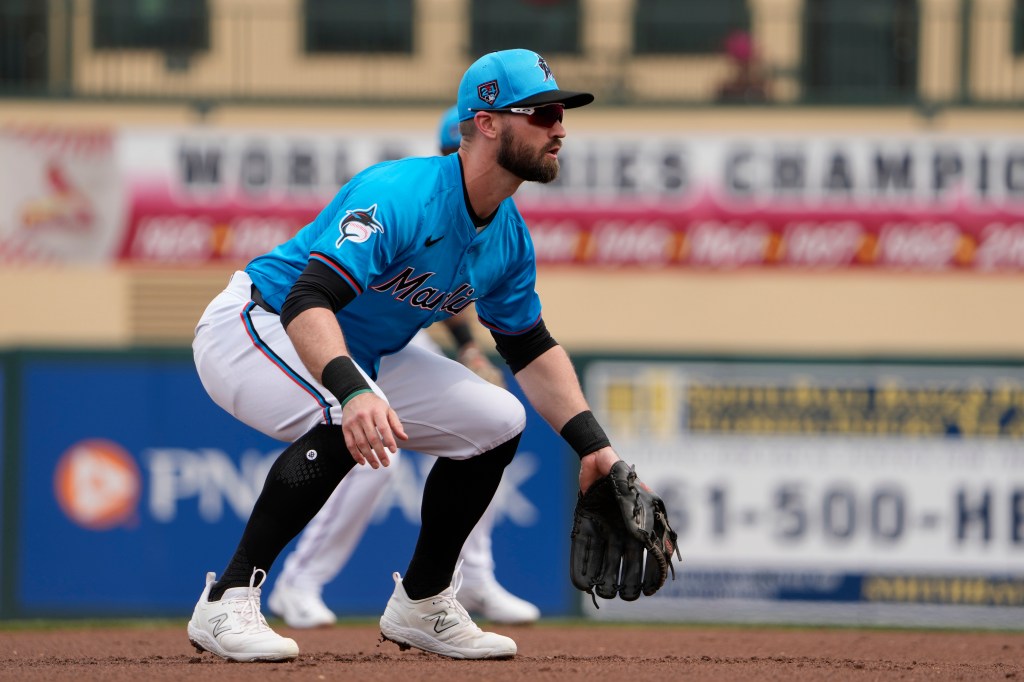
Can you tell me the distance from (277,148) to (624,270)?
343 centimetres

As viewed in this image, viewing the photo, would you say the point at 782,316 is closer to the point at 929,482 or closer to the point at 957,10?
the point at 957,10

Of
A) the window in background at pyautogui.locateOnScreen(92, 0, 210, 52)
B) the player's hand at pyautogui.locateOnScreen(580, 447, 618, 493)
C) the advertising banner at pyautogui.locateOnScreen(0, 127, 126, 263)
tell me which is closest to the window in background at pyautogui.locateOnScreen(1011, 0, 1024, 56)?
the window in background at pyautogui.locateOnScreen(92, 0, 210, 52)

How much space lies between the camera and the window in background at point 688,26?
16.8 m

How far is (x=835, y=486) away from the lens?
8.76 m

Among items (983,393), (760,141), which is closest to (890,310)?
(760,141)

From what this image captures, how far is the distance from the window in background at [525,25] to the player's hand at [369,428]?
12833mm

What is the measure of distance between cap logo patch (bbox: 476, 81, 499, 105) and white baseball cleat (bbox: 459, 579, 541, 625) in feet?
10.0

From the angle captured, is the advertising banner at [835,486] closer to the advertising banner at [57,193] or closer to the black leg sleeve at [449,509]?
the black leg sleeve at [449,509]

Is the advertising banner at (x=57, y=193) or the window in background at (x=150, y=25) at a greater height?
the window in background at (x=150, y=25)

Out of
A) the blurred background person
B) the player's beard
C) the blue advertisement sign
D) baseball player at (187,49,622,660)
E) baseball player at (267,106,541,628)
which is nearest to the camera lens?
baseball player at (187,49,622,660)

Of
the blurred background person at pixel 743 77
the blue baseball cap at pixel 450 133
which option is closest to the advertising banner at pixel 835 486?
the blue baseball cap at pixel 450 133

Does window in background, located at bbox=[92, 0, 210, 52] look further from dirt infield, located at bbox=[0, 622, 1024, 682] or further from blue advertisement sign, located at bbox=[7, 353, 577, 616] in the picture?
dirt infield, located at bbox=[0, 622, 1024, 682]

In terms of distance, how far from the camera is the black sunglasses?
496cm

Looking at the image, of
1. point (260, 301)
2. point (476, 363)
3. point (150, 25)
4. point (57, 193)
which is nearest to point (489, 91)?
point (260, 301)
